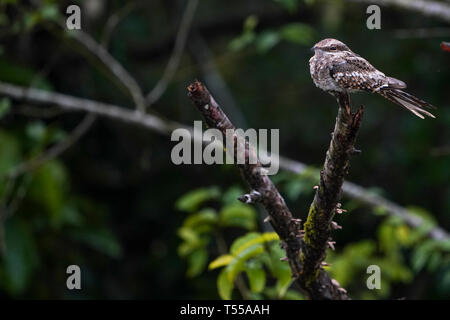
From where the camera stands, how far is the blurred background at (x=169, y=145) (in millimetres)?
4645

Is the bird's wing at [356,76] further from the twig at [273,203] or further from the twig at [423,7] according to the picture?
the twig at [423,7]

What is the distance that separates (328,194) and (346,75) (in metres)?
0.30

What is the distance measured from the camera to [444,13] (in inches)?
128

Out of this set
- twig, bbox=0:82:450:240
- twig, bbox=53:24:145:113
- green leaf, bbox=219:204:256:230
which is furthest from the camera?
twig, bbox=53:24:145:113

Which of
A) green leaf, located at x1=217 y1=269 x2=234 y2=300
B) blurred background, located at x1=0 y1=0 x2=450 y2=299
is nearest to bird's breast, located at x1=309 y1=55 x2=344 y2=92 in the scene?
green leaf, located at x1=217 y1=269 x2=234 y2=300

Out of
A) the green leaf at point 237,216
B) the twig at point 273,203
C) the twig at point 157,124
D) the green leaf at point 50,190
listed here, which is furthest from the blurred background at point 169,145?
the twig at point 273,203

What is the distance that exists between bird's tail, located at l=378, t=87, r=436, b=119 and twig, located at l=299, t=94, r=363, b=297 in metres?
0.09

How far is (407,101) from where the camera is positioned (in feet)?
4.60

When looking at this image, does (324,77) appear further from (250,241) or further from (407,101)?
(250,241)

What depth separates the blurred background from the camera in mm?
4645

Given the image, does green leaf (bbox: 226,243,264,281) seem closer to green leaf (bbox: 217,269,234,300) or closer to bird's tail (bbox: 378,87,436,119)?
green leaf (bbox: 217,269,234,300)

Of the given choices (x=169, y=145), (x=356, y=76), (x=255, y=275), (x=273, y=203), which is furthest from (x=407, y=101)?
(x=169, y=145)

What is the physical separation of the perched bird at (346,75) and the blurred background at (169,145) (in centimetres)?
291
